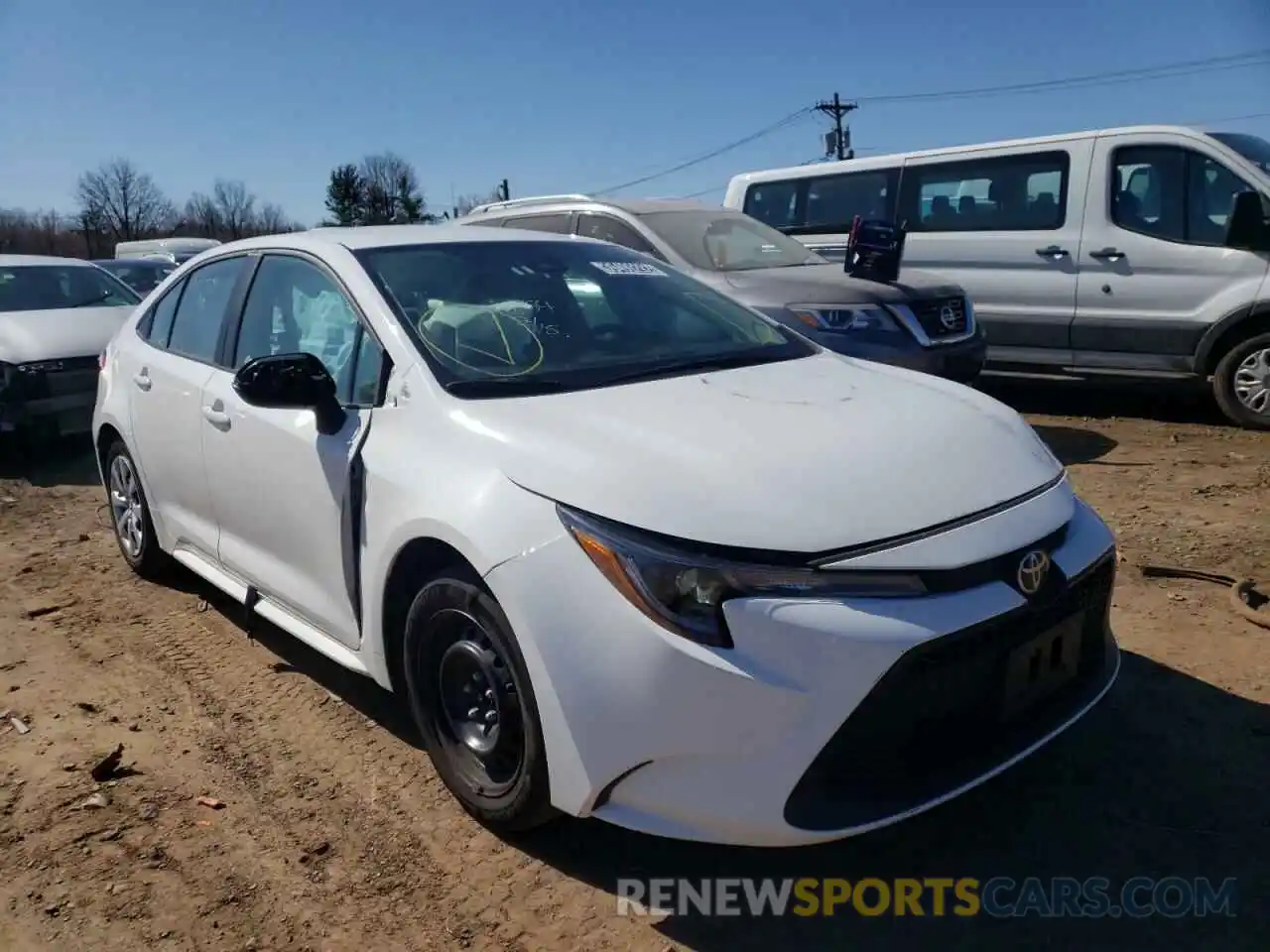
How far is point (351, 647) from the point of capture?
10.2ft

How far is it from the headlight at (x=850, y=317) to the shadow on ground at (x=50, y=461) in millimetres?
5135

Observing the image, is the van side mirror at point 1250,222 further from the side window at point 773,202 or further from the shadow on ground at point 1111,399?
the side window at point 773,202

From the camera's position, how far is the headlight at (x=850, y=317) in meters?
6.42

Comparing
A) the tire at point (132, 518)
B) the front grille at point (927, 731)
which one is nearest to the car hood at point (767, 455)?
the front grille at point (927, 731)

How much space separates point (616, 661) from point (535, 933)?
2.37 feet

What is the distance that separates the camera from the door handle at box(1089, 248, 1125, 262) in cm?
746

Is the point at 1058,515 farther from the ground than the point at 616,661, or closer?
farther from the ground

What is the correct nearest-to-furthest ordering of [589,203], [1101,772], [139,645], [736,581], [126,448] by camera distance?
[736,581] → [1101,772] → [139,645] → [126,448] → [589,203]

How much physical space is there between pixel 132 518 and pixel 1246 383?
6954mm

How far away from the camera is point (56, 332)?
8078 millimetres

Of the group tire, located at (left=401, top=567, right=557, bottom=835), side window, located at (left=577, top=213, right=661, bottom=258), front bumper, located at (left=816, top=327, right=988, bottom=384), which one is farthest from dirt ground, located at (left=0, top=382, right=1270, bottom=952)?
side window, located at (left=577, top=213, right=661, bottom=258)

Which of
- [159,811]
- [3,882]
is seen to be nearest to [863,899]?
[159,811]

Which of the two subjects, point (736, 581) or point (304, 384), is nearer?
point (736, 581)

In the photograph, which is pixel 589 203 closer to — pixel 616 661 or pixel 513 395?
pixel 513 395
